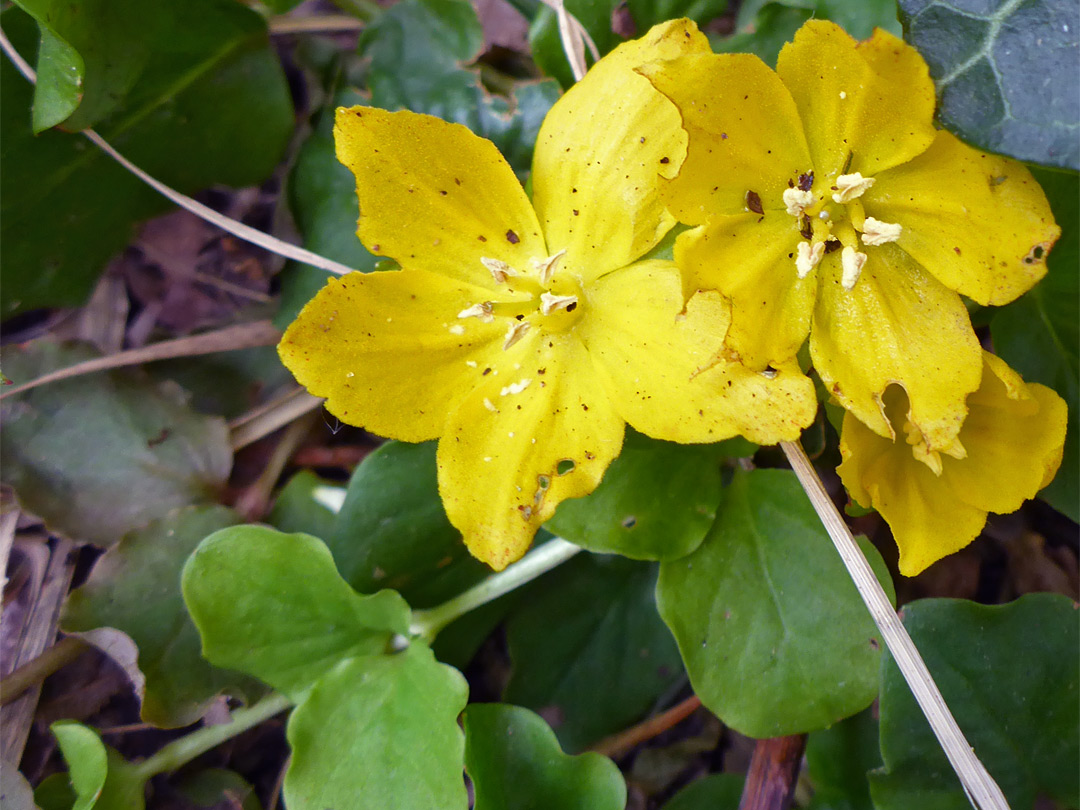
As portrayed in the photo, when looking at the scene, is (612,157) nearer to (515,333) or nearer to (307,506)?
(515,333)

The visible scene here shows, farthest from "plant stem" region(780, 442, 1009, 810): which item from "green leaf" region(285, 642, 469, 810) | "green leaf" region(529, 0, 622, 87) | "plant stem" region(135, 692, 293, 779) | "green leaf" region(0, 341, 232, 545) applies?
"green leaf" region(0, 341, 232, 545)

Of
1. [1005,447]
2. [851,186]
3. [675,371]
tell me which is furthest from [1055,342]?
[675,371]

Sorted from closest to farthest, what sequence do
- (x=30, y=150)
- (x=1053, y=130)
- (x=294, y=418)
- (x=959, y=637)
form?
(x=1053, y=130) → (x=959, y=637) → (x=30, y=150) → (x=294, y=418)

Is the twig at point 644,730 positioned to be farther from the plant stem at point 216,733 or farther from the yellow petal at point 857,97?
the yellow petal at point 857,97

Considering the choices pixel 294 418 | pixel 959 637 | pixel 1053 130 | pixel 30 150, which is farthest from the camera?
pixel 294 418

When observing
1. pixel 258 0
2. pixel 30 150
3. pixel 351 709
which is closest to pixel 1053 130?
pixel 351 709

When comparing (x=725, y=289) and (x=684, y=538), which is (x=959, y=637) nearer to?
(x=684, y=538)

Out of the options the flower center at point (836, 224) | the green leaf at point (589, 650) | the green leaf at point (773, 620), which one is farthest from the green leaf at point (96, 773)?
the flower center at point (836, 224)
